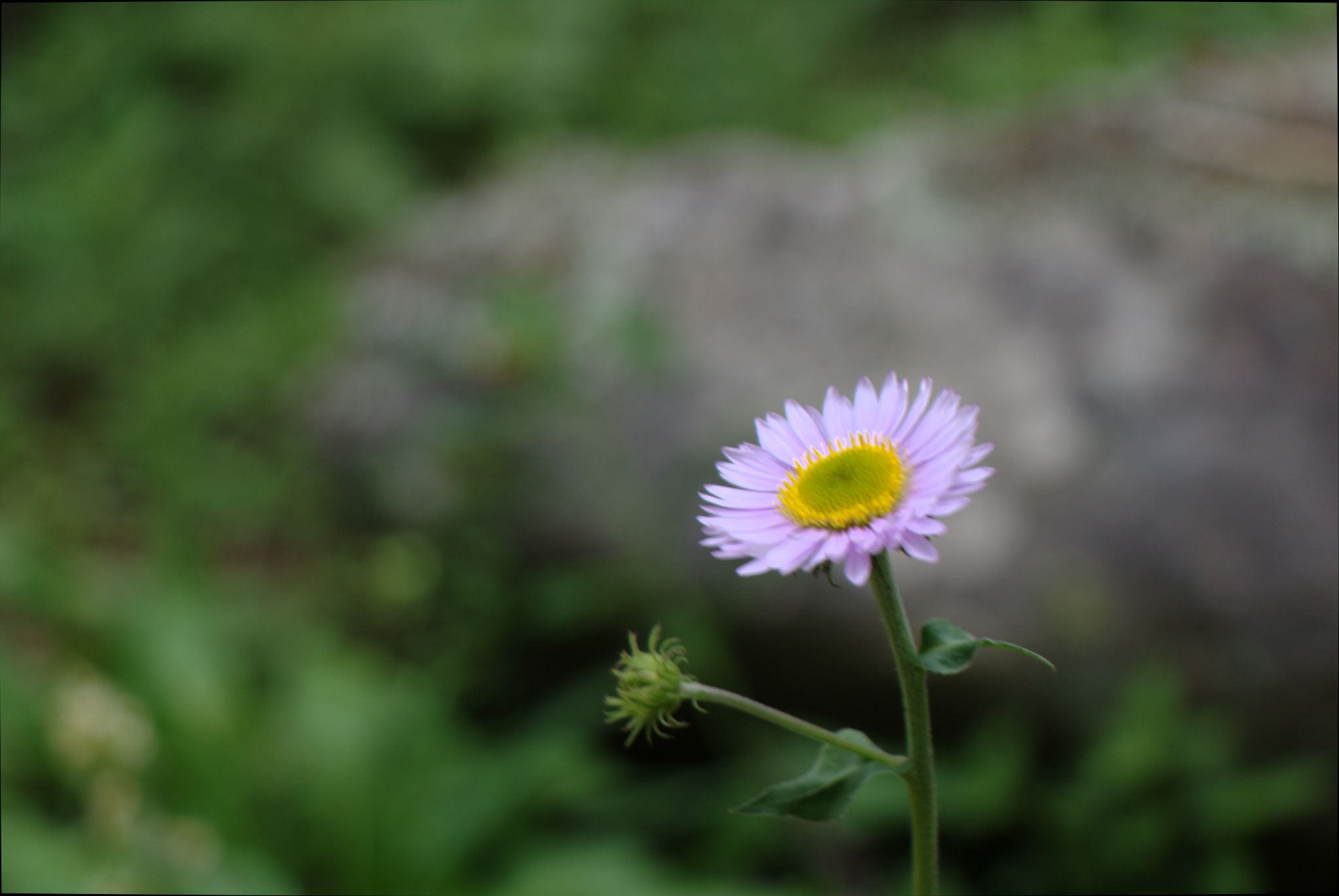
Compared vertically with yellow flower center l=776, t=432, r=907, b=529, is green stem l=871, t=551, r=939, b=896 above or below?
below

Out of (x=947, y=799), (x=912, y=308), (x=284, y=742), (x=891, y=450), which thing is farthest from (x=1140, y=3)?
(x=891, y=450)

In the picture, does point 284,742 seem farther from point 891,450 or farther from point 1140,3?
point 1140,3

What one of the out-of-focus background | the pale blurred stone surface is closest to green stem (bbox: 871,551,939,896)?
the out-of-focus background

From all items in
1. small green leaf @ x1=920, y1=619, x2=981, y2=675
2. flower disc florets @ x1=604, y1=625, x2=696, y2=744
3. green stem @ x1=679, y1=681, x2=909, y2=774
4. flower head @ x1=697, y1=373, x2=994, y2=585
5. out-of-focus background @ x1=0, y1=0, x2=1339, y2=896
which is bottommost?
green stem @ x1=679, y1=681, x2=909, y2=774

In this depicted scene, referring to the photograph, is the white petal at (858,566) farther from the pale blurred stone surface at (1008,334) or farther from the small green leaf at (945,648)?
the pale blurred stone surface at (1008,334)

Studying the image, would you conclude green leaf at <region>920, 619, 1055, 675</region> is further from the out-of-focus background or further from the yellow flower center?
the out-of-focus background

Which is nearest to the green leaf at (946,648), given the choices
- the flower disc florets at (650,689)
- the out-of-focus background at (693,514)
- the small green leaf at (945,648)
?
the small green leaf at (945,648)

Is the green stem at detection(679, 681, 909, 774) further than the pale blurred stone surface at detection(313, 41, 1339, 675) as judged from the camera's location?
No
